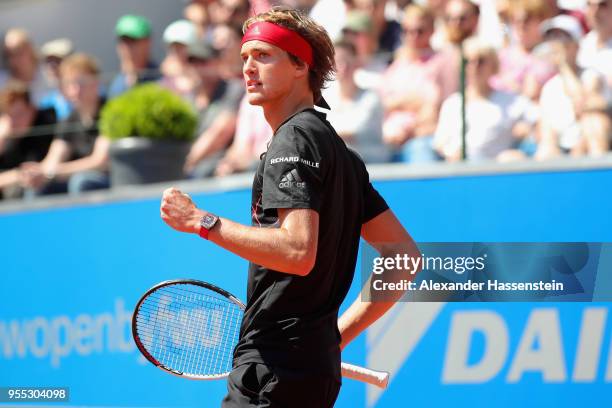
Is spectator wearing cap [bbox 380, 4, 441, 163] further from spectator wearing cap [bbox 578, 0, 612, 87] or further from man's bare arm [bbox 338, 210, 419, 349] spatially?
man's bare arm [bbox 338, 210, 419, 349]

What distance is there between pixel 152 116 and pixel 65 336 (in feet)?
5.28

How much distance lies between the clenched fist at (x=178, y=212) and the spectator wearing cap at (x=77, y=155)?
4.58 metres

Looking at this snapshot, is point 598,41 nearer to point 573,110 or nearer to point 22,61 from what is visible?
point 573,110

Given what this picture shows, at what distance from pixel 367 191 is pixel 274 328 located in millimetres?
591

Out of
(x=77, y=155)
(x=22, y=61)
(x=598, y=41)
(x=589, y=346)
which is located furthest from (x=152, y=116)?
(x=22, y=61)

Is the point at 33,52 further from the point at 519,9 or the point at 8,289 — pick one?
the point at 519,9

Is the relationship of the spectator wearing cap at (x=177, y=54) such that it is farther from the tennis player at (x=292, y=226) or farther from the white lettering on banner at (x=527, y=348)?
the tennis player at (x=292, y=226)

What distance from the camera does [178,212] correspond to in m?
3.41

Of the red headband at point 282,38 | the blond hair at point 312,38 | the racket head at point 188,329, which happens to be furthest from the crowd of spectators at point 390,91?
the red headband at point 282,38

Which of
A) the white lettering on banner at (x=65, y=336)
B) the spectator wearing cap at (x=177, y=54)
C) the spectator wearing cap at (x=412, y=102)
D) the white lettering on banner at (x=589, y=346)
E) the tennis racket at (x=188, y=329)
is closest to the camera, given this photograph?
the tennis racket at (x=188, y=329)

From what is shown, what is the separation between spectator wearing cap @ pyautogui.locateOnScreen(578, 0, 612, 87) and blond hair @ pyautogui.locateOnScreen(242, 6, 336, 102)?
271cm

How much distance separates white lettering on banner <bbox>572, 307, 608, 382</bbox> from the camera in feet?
18.8

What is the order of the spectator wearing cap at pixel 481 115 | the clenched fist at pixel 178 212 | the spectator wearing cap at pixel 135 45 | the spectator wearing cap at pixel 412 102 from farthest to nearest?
the spectator wearing cap at pixel 135 45 < the spectator wearing cap at pixel 412 102 < the spectator wearing cap at pixel 481 115 < the clenched fist at pixel 178 212

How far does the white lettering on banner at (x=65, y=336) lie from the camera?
719 centimetres
